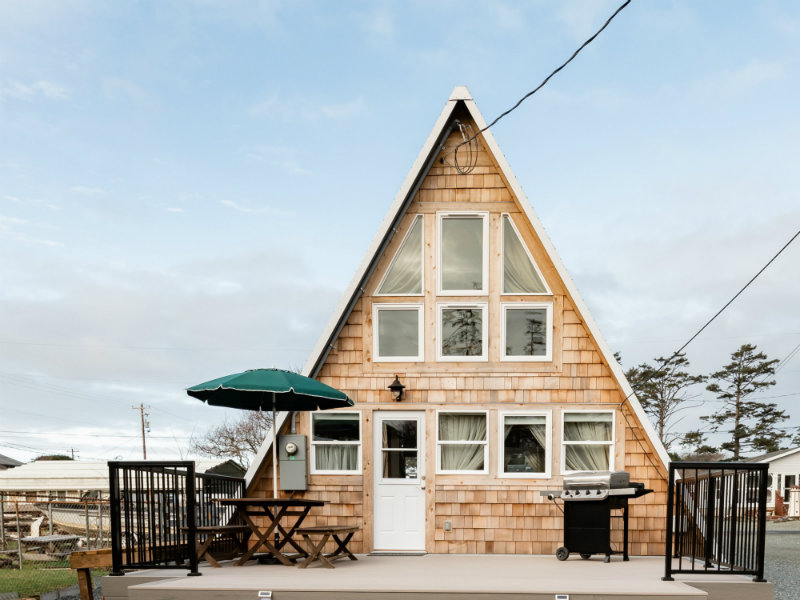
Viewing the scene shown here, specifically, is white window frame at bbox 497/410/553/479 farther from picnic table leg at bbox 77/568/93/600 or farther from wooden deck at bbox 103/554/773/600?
picnic table leg at bbox 77/568/93/600

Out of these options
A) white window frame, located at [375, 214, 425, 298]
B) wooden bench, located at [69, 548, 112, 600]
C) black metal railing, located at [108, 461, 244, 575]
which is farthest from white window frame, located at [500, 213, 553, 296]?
wooden bench, located at [69, 548, 112, 600]

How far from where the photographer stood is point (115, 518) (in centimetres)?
642

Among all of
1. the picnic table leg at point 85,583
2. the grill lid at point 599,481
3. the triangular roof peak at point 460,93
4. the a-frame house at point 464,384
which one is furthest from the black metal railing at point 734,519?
the picnic table leg at point 85,583

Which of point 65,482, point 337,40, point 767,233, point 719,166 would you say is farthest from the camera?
point 767,233

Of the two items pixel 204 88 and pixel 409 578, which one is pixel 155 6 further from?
pixel 409 578

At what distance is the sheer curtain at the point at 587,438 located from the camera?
9016 millimetres

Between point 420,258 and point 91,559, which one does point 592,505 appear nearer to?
point 420,258

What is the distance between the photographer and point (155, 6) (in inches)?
362

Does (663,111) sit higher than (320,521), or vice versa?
(663,111)

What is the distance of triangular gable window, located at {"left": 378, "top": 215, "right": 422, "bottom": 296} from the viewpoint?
9.29 m

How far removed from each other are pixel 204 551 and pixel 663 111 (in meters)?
7.55

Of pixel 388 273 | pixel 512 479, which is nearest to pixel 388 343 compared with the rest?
pixel 388 273

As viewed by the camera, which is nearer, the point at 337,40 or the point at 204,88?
the point at 337,40

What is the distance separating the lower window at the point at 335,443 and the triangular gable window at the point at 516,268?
2491mm
